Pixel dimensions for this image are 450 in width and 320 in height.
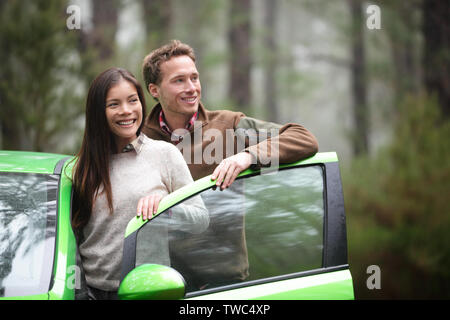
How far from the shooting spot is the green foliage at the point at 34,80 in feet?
20.5

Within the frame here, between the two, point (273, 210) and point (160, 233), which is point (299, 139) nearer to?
point (273, 210)

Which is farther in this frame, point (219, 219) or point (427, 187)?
point (427, 187)

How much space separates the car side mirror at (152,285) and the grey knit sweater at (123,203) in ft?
1.02

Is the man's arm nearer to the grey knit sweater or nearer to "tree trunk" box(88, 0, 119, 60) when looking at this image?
the grey knit sweater

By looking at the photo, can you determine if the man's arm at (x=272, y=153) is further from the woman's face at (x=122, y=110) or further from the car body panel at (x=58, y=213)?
the car body panel at (x=58, y=213)

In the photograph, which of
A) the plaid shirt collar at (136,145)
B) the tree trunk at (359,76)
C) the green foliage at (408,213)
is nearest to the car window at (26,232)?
the plaid shirt collar at (136,145)

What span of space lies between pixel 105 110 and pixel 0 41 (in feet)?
15.6

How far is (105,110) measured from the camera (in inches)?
97.4

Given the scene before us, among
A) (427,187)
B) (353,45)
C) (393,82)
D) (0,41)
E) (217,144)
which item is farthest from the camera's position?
(353,45)

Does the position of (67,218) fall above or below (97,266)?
above

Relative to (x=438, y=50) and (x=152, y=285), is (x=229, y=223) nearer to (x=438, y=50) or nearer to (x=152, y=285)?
(x=152, y=285)
